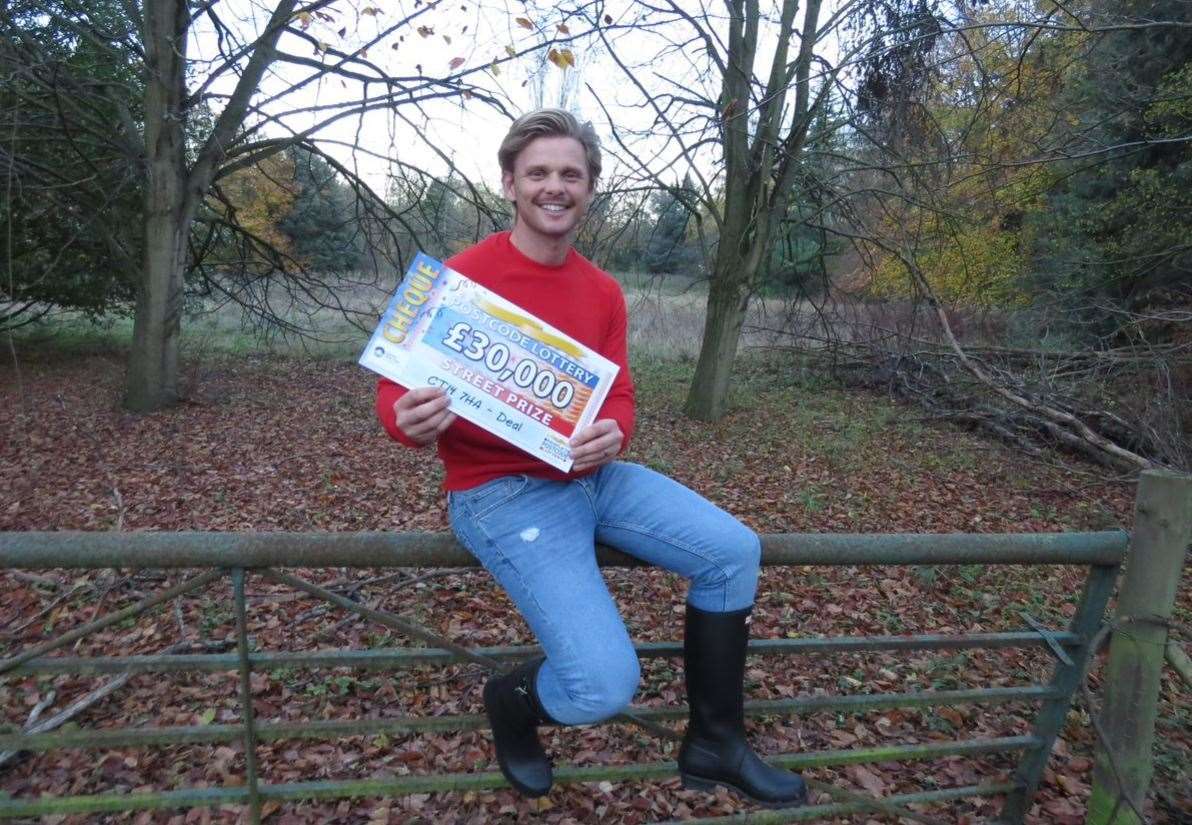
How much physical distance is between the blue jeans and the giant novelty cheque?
165 mm

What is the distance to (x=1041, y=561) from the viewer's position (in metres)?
2.10

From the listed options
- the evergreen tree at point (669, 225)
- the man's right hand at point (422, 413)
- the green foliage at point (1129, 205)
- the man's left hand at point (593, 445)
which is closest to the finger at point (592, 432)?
the man's left hand at point (593, 445)

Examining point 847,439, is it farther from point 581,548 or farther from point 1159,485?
point 581,548

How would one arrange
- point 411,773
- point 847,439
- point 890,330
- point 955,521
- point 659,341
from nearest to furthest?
point 411,773 → point 955,521 → point 847,439 → point 890,330 → point 659,341

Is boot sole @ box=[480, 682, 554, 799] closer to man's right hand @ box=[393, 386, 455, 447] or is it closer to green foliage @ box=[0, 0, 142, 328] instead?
man's right hand @ box=[393, 386, 455, 447]

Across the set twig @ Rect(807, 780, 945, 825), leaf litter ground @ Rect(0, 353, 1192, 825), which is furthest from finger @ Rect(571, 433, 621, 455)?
leaf litter ground @ Rect(0, 353, 1192, 825)

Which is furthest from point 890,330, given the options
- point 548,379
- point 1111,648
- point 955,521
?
point 548,379

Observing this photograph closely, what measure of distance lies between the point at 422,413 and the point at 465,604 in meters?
3.20

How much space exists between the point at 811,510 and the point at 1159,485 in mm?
4622

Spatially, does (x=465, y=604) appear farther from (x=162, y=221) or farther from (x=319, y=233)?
(x=319, y=233)

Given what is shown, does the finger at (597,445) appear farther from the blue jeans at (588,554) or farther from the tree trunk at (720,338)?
the tree trunk at (720,338)

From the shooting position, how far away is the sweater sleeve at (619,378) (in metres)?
2.03

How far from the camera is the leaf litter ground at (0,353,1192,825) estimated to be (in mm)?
3277

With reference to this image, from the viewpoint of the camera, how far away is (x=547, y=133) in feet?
6.60
